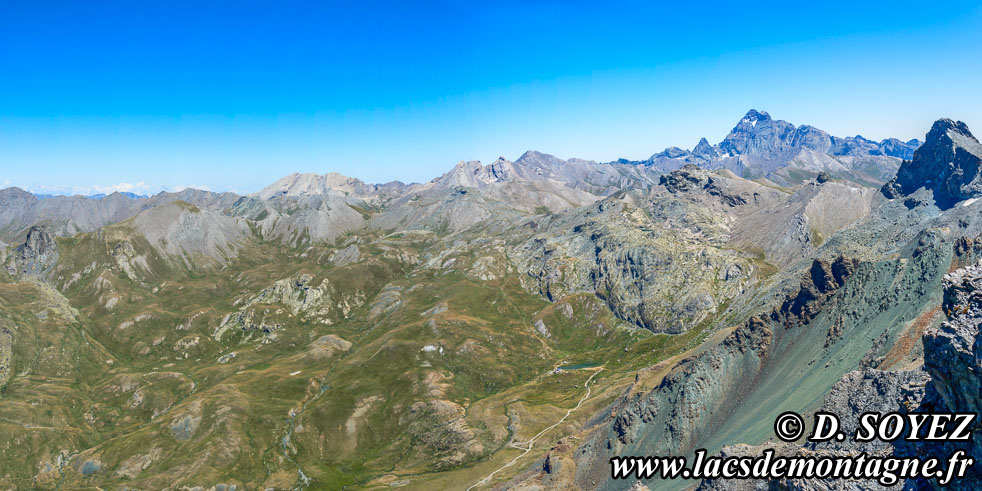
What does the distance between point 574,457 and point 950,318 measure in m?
98.8

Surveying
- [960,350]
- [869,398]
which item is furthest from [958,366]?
[869,398]

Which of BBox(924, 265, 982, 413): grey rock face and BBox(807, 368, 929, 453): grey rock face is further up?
BBox(924, 265, 982, 413): grey rock face

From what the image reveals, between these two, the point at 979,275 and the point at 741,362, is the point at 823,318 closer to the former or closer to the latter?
the point at 741,362

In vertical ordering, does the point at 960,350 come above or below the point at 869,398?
above

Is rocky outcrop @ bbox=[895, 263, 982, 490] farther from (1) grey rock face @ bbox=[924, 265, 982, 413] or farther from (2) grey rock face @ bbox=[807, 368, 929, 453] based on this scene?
(2) grey rock face @ bbox=[807, 368, 929, 453]

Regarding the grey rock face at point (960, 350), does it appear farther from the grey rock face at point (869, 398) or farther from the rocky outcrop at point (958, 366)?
the grey rock face at point (869, 398)

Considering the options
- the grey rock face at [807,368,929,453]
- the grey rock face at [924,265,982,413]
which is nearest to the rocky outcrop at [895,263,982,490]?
the grey rock face at [924,265,982,413]

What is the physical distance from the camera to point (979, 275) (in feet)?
154

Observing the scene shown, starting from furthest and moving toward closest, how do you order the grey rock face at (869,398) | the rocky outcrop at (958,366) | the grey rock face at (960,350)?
1. the grey rock face at (869,398)
2. the grey rock face at (960,350)
3. the rocky outcrop at (958,366)

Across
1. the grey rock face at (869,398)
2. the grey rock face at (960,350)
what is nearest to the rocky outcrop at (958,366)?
Result: the grey rock face at (960,350)

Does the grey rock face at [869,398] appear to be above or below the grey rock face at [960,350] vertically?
below

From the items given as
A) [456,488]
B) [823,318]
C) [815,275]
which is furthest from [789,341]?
[456,488]

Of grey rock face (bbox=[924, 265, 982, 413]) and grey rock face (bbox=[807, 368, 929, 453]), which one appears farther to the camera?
grey rock face (bbox=[807, 368, 929, 453])

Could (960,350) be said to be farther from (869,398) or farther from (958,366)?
(869,398)
